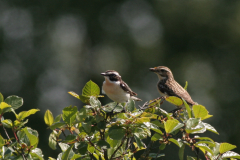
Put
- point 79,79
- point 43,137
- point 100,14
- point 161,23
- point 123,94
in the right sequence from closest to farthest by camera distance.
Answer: point 123,94 < point 43,137 < point 79,79 < point 161,23 < point 100,14

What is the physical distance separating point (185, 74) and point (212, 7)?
188 inches

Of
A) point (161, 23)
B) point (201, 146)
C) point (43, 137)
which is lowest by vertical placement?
point (43, 137)

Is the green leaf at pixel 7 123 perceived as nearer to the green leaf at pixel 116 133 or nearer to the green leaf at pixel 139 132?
the green leaf at pixel 116 133

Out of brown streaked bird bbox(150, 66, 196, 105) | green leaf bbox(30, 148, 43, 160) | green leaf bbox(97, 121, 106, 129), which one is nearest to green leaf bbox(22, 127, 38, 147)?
green leaf bbox(30, 148, 43, 160)

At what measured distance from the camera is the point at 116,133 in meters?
2.66

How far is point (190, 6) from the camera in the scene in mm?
18594

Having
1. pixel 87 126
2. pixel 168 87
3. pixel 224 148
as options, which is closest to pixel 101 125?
pixel 87 126

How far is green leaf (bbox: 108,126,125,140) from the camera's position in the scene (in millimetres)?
2646

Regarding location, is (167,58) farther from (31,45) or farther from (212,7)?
(31,45)

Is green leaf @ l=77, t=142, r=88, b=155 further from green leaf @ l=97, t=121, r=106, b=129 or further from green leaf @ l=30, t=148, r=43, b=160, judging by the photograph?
green leaf @ l=30, t=148, r=43, b=160

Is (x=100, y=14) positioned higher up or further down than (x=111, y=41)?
higher up

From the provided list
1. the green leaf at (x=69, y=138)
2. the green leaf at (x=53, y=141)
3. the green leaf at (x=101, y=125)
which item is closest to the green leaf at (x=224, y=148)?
the green leaf at (x=101, y=125)

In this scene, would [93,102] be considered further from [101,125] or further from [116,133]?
[116,133]

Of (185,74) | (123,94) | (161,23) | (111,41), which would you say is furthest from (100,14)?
(123,94)
